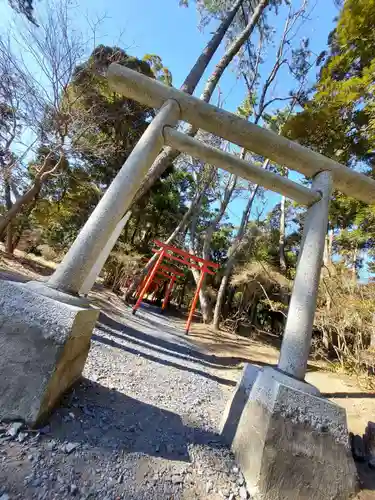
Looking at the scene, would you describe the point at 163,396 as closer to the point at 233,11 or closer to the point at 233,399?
the point at 233,399

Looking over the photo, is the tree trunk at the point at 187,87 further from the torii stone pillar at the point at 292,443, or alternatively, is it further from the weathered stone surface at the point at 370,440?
the weathered stone surface at the point at 370,440

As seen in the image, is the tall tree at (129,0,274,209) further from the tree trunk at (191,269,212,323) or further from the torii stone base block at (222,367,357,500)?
the tree trunk at (191,269,212,323)

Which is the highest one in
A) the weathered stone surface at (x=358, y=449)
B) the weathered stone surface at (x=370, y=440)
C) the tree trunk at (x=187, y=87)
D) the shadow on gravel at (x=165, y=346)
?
the tree trunk at (x=187, y=87)

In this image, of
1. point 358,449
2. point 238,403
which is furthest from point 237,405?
point 358,449

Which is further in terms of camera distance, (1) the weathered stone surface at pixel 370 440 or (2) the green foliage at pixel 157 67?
(2) the green foliage at pixel 157 67

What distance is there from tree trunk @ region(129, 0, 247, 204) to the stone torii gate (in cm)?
177

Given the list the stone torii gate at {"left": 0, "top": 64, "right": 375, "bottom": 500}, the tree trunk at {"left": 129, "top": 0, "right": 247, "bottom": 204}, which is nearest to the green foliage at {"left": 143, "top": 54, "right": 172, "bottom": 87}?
the tree trunk at {"left": 129, "top": 0, "right": 247, "bottom": 204}

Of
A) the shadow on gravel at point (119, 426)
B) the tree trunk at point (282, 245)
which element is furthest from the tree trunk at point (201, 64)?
the tree trunk at point (282, 245)

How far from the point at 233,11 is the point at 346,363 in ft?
28.5

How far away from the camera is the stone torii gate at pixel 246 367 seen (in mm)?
1509

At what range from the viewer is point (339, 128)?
21.2 ft

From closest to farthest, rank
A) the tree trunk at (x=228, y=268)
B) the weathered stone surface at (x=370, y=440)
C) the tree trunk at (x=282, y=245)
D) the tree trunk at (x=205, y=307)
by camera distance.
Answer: the weathered stone surface at (x=370, y=440) → the tree trunk at (x=228, y=268) → the tree trunk at (x=205, y=307) → the tree trunk at (x=282, y=245)

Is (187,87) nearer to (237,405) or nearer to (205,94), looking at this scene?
(205,94)

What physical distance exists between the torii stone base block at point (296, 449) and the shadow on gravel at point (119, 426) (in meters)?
0.55
